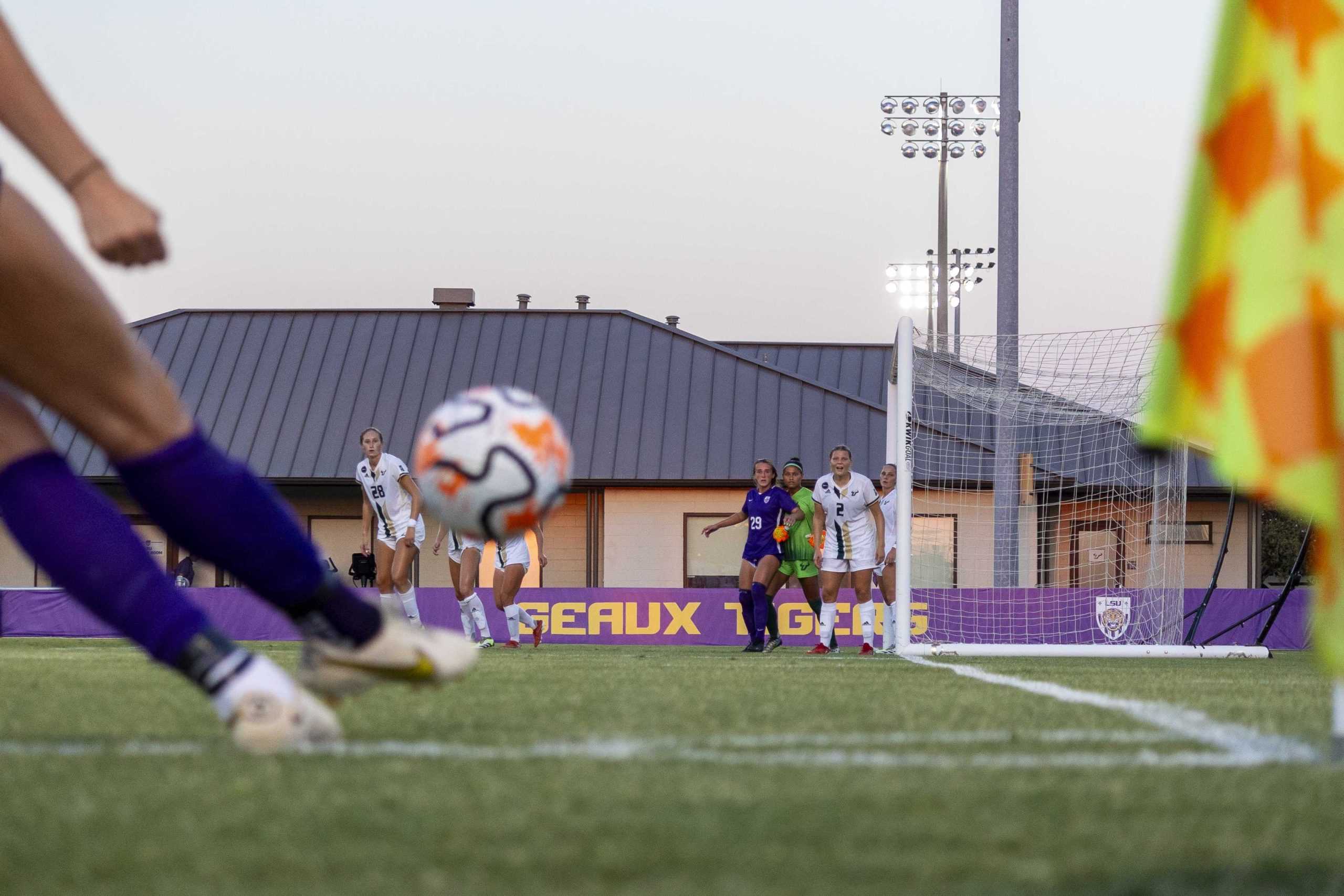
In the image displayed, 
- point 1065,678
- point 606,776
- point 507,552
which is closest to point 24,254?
point 606,776

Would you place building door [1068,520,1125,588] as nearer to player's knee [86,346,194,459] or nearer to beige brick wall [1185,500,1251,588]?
beige brick wall [1185,500,1251,588]

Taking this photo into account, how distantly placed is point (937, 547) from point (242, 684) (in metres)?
24.7

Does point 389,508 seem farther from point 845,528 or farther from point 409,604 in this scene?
point 845,528

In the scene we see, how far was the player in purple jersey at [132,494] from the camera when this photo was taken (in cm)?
258

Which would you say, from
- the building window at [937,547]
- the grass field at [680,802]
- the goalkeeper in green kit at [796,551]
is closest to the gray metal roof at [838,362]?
the building window at [937,547]

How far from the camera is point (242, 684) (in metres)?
2.75

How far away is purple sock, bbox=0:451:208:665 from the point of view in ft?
9.09

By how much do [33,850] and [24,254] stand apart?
1.13 metres

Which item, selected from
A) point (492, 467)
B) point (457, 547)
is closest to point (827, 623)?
point (457, 547)

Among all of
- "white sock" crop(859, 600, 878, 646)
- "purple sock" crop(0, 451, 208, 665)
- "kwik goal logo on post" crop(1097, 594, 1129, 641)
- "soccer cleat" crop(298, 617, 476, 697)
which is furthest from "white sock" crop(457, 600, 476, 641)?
"purple sock" crop(0, 451, 208, 665)

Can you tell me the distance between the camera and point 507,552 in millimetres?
13773

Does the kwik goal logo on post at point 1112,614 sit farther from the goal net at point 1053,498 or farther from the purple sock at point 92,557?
the purple sock at point 92,557

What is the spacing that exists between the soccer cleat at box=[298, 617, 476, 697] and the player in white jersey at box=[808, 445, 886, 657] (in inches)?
443

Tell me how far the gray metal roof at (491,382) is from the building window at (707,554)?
4.21 feet
